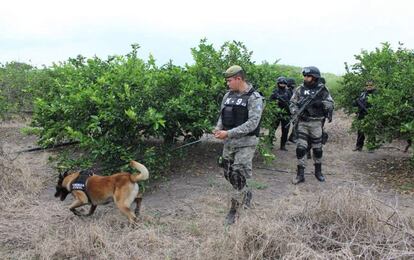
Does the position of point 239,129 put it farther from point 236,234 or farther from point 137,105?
point 137,105

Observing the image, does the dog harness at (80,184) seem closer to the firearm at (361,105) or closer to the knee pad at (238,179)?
the knee pad at (238,179)

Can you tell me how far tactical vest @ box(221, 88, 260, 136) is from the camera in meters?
5.38

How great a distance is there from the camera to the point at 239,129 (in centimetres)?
527

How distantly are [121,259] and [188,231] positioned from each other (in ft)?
3.41

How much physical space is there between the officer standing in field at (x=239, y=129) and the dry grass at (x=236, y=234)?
0.46 meters

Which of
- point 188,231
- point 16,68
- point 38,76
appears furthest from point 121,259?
point 16,68

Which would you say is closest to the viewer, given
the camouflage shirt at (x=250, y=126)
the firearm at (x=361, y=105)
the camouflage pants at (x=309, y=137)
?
the camouflage shirt at (x=250, y=126)

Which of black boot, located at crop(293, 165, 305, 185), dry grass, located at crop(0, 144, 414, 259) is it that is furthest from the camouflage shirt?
black boot, located at crop(293, 165, 305, 185)

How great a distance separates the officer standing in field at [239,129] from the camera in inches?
209

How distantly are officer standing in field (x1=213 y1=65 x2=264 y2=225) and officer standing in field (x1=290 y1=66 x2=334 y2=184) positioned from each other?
1.95 m

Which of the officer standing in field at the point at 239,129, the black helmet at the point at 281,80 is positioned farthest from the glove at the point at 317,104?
the black helmet at the point at 281,80

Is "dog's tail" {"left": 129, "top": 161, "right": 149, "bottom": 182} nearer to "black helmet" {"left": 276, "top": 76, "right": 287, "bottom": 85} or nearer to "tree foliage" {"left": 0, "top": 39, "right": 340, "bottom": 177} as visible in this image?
"tree foliage" {"left": 0, "top": 39, "right": 340, "bottom": 177}

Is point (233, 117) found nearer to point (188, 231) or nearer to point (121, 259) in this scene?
point (188, 231)

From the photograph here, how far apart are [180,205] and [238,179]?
3.71 feet
